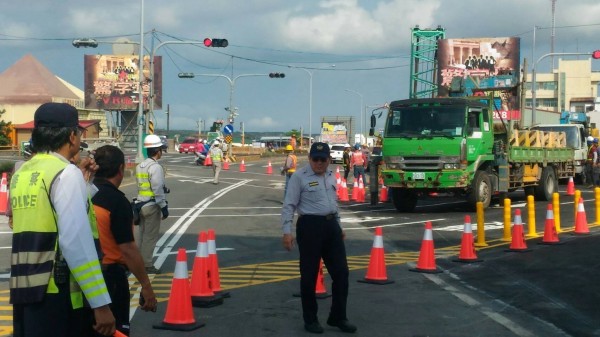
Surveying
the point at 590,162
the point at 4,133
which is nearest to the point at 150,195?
the point at 590,162

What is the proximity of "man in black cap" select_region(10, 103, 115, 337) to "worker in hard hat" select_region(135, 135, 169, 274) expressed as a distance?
7324mm

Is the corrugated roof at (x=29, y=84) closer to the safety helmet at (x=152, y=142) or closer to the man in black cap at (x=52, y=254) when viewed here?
the safety helmet at (x=152, y=142)

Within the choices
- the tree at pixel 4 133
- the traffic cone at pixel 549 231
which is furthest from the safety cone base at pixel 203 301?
the tree at pixel 4 133

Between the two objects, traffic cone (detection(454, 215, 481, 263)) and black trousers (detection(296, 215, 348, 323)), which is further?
traffic cone (detection(454, 215, 481, 263))

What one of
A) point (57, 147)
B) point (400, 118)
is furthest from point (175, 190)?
point (57, 147)

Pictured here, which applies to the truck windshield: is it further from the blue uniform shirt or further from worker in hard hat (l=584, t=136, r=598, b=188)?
the blue uniform shirt

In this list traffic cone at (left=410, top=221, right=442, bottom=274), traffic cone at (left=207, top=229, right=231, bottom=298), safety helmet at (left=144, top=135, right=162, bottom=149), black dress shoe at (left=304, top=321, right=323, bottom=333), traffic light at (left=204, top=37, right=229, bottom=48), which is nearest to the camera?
black dress shoe at (left=304, top=321, right=323, bottom=333)

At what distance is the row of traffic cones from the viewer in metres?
8.78

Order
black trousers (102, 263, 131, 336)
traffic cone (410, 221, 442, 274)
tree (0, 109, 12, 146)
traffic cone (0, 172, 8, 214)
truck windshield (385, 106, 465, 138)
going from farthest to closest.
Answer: tree (0, 109, 12, 146) → traffic cone (0, 172, 8, 214) → truck windshield (385, 106, 465, 138) → traffic cone (410, 221, 442, 274) → black trousers (102, 263, 131, 336)

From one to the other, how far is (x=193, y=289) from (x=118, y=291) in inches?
166

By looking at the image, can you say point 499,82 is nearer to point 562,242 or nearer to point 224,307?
point 562,242

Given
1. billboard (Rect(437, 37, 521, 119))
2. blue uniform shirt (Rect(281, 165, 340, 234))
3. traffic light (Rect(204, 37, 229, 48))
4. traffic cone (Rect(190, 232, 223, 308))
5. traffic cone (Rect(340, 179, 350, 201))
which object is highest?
billboard (Rect(437, 37, 521, 119))

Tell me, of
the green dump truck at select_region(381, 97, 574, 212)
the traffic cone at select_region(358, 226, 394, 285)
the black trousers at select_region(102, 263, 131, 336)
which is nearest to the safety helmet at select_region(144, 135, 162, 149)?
the traffic cone at select_region(358, 226, 394, 285)

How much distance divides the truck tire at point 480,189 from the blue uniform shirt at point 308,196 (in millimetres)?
14309
